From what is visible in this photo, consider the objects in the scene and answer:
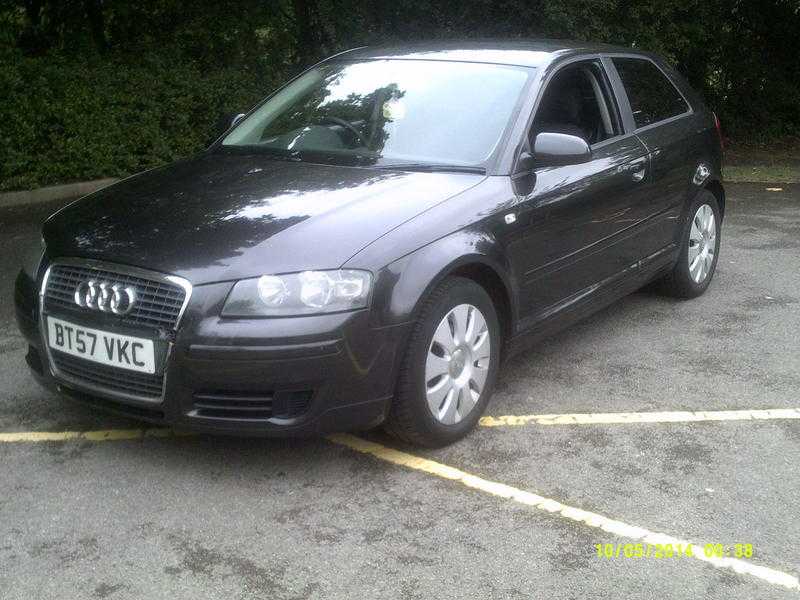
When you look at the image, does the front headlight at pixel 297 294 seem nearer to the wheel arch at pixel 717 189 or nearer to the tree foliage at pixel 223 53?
the wheel arch at pixel 717 189

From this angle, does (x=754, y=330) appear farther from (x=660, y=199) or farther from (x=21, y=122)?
(x=21, y=122)

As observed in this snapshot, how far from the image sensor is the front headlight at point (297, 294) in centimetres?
348

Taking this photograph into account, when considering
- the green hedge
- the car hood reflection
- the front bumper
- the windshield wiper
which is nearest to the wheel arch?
the windshield wiper

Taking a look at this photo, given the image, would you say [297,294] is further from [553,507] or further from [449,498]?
[553,507]

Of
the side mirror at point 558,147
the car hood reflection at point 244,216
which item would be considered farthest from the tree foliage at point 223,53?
the side mirror at point 558,147

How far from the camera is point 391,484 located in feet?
12.4

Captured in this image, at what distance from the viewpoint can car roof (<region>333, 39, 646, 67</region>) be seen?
16.3ft

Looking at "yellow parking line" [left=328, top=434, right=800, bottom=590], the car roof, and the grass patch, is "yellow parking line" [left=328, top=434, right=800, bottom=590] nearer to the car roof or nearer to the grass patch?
the car roof

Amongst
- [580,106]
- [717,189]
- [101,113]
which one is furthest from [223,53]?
[580,106]

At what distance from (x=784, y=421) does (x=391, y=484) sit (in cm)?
186

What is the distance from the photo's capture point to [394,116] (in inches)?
187

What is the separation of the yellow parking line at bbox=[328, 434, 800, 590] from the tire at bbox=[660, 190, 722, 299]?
9.23 feet

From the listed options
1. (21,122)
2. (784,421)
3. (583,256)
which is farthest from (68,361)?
(21,122)

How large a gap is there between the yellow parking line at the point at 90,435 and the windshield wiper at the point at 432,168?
148 centimetres
